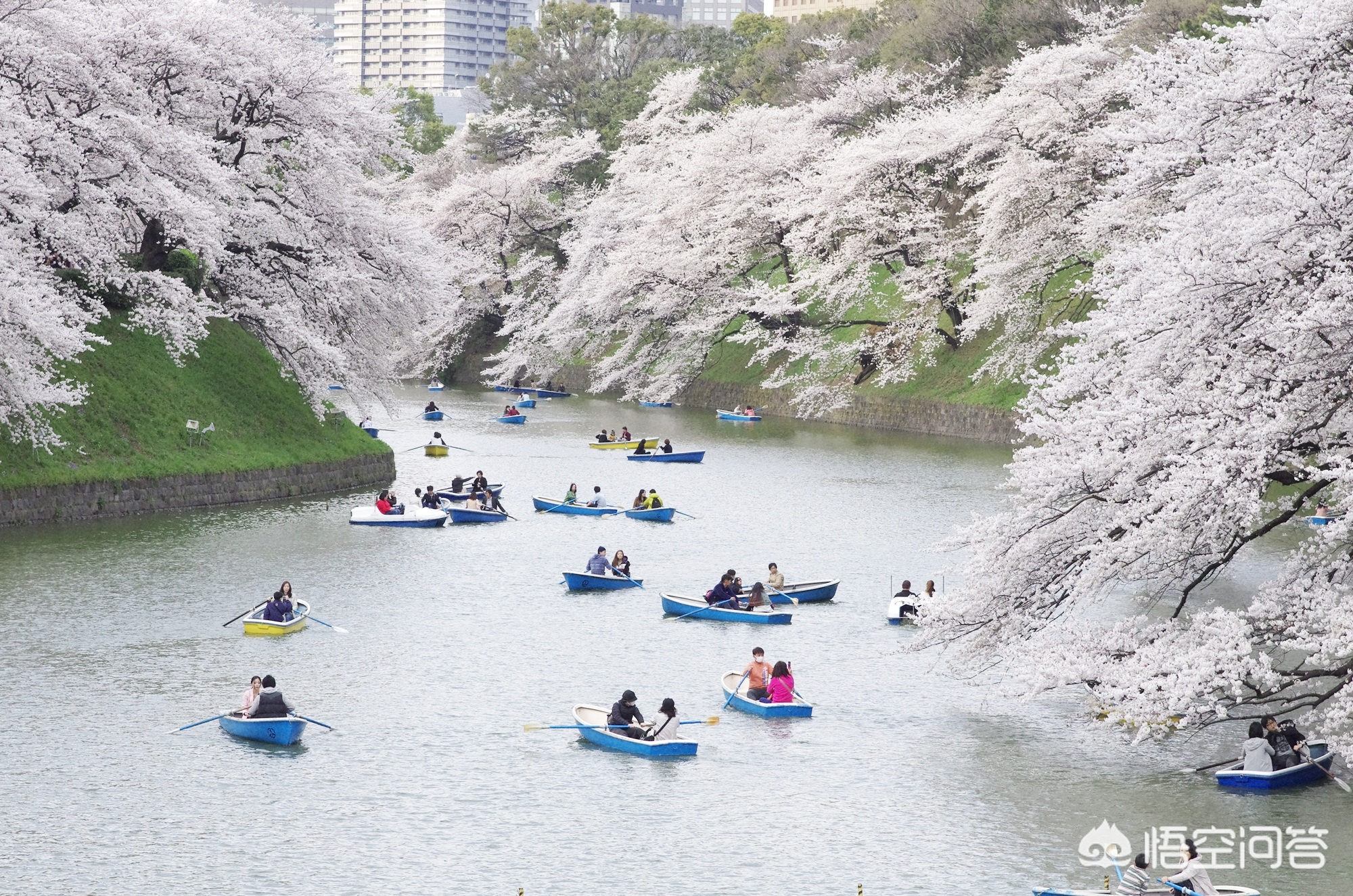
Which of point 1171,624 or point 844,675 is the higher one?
point 1171,624

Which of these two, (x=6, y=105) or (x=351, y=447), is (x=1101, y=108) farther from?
(x=6, y=105)

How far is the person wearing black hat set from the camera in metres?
22.3

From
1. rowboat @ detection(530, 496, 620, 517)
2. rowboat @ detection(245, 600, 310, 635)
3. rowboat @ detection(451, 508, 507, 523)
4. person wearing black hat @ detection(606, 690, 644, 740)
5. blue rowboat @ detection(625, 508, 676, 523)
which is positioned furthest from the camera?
rowboat @ detection(530, 496, 620, 517)

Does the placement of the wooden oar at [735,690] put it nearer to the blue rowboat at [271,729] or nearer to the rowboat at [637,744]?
the rowboat at [637,744]

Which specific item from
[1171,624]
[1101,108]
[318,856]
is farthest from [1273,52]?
[1101,108]

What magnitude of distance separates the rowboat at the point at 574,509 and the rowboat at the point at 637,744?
22.4 metres

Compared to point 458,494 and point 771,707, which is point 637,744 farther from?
point 458,494

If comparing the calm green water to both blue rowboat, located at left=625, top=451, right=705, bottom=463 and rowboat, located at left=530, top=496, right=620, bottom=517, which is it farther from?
blue rowboat, located at left=625, top=451, right=705, bottom=463

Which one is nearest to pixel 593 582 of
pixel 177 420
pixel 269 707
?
pixel 269 707

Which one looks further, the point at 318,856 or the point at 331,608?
the point at 331,608

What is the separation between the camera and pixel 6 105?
34812 millimetres

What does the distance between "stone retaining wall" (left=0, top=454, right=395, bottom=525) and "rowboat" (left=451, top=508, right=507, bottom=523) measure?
18.7 feet

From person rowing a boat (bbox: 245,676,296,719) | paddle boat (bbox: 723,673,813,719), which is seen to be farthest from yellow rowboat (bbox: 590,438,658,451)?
person rowing a boat (bbox: 245,676,296,719)

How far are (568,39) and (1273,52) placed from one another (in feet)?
314
